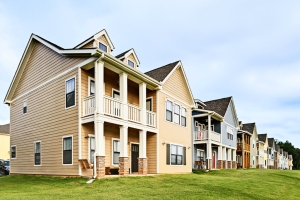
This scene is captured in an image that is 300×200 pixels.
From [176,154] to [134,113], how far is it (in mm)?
6101

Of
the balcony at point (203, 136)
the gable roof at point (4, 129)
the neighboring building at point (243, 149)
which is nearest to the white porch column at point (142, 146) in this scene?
the balcony at point (203, 136)

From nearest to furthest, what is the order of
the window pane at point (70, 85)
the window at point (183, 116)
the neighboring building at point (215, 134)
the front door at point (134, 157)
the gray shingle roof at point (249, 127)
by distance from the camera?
the window pane at point (70, 85) → the front door at point (134, 157) → the window at point (183, 116) → the neighboring building at point (215, 134) → the gray shingle roof at point (249, 127)

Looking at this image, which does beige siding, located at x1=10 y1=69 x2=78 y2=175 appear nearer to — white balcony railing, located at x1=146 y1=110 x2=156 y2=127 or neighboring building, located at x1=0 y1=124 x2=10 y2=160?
white balcony railing, located at x1=146 y1=110 x2=156 y2=127

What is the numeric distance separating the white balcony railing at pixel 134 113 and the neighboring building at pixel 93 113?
6 cm

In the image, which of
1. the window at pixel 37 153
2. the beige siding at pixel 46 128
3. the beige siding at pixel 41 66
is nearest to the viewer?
the beige siding at pixel 46 128

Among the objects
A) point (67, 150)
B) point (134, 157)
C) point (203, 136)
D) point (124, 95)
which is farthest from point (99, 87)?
point (203, 136)

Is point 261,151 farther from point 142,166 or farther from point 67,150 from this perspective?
point 67,150

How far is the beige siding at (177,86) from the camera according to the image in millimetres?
19812

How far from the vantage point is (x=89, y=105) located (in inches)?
541

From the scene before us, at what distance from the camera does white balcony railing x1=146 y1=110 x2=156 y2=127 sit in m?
17.3

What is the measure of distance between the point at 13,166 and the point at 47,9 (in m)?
11.7

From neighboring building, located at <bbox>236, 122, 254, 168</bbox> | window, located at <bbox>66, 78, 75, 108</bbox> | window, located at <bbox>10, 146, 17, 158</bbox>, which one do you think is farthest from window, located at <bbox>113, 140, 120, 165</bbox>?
neighboring building, located at <bbox>236, 122, 254, 168</bbox>

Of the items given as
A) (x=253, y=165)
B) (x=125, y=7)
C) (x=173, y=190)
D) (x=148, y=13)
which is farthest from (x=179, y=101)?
(x=253, y=165)

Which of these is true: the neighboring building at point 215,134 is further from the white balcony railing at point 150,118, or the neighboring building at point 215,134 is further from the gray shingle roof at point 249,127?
the gray shingle roof at point 249,127
